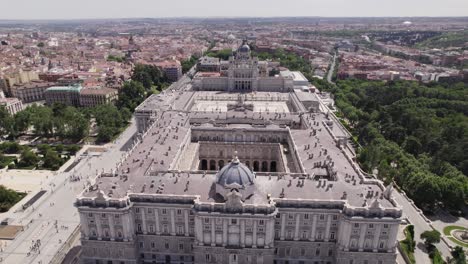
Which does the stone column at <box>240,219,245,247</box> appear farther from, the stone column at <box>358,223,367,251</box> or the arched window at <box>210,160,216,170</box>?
the arched window at <box>210,160,216,170</box>

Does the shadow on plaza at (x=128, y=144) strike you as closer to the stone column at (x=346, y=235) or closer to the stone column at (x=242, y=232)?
the stone column at (x=242, y=232)

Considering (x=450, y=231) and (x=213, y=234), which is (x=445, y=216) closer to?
(x=450, y=231)

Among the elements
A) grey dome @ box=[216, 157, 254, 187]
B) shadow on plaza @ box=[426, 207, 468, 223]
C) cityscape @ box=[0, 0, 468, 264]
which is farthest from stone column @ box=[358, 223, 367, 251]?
shadow on plaza @ box=[426, 207, 468, 223]

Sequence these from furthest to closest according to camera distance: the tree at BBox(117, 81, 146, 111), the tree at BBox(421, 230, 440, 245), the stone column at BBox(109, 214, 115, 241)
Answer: the tree at BBox(117, 81, 146, 111)
the tree at BBox(421, 230, 440, 245)
the stone column at BBox(109, 214, 115, 241)

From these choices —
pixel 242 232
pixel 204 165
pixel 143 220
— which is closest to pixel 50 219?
pixel 143 220

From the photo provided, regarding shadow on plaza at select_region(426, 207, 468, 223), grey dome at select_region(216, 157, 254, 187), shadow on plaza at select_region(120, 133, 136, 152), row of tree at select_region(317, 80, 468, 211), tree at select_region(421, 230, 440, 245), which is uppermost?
grey dome at select_region(216, 157, 254, 187)

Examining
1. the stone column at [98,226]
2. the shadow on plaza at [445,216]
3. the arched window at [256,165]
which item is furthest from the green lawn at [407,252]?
the stone column at [98,226]

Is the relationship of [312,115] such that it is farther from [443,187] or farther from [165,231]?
[165,231]
